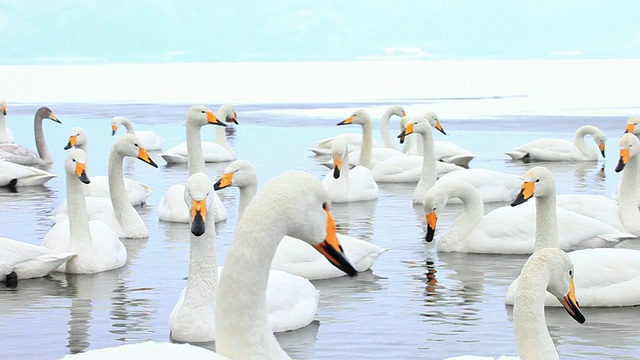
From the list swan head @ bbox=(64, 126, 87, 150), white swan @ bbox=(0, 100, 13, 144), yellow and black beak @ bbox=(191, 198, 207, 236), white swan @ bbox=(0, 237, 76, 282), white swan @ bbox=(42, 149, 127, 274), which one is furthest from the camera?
white swan @ bbox=(0, 100, 13, 144)

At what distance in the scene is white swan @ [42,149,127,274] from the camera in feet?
36.8

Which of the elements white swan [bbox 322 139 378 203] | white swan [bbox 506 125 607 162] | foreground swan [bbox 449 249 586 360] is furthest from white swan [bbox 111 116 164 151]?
foreground swan [bbox 449 249 586 360]

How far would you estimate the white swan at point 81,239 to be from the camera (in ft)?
36.8

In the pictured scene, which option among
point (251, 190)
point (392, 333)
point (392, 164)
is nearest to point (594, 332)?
point (392, 333)

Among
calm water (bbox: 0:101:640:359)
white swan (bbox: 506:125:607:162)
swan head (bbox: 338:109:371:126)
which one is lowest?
calm water (bbox: 0:101:640:359)

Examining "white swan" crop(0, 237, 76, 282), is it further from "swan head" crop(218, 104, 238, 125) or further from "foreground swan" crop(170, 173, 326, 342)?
"swan head" crop(218, 104, 238, 125)

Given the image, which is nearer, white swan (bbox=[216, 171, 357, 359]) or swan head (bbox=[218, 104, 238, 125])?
white swan (bbox=[216, 171, 357, 359])

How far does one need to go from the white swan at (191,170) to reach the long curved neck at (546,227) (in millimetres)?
4577

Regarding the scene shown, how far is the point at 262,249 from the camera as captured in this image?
4859 millimetres

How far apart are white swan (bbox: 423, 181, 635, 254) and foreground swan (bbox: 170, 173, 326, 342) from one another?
3116 mm

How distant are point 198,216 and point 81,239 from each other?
3.23 m

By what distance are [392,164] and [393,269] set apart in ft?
25.2

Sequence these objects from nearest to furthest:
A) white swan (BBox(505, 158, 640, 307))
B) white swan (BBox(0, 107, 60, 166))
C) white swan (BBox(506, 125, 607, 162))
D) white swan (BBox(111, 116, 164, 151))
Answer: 1. white swan (BBox(505, 158, 640, 307))
2. white swan (BBox(0, 107, 60, 166))
3. white swan (BBox(506, 125, 607, 162))
4. white swan (BBox(111, 116, 164, 151))

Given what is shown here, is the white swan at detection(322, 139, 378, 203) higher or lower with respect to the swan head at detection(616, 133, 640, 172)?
lower
